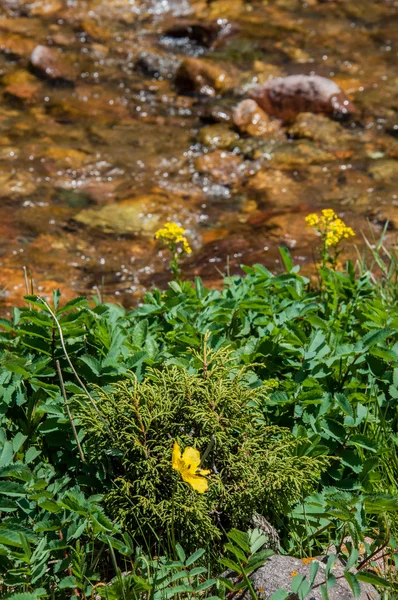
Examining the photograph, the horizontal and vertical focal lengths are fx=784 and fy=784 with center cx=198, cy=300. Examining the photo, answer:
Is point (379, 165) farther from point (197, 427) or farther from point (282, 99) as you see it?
point (197, 427)

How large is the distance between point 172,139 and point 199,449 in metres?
4.27

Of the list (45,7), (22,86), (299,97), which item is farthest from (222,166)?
(45,7)

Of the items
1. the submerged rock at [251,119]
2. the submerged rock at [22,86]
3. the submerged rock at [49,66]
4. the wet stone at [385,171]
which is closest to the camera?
the wet stone at [385,171]

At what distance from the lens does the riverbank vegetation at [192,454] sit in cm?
223

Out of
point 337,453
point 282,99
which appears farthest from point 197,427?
point 282,99

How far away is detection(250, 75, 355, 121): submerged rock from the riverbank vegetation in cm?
374

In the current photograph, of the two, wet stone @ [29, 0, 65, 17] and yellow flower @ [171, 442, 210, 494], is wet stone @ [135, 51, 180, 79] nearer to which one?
wet stone @ [29, 0, 65, 17]

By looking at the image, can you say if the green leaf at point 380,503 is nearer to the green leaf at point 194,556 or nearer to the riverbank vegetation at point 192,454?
the riverbank vegetation at point 192,454

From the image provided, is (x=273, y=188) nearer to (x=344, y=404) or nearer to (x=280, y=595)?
(x=344, y=404)

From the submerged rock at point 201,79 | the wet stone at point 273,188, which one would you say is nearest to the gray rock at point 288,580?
the wet stone at point 273,188

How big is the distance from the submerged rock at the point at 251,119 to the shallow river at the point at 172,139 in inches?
2.3

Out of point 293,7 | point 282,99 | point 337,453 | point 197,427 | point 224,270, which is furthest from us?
point 293,7

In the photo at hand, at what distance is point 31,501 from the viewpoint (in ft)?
7.93

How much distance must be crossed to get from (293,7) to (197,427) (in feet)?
22.6
